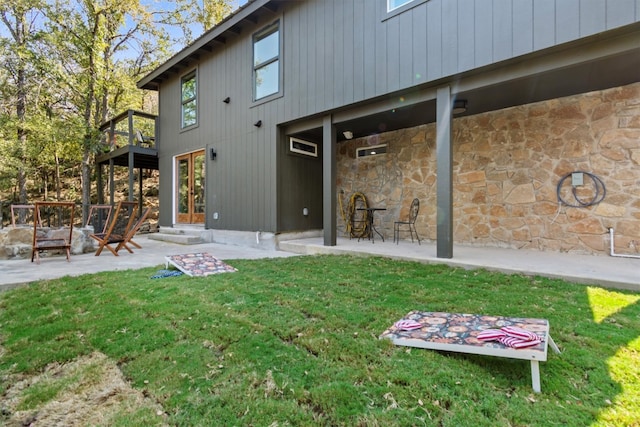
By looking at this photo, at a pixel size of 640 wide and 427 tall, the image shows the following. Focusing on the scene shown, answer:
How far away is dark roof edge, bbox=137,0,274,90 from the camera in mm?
6055

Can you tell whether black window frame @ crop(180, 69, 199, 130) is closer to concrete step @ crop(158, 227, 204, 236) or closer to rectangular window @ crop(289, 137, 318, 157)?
concrete step @ crop(158, 227, 204, 236)

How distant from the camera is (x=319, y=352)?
Answer: 1748 millimetres

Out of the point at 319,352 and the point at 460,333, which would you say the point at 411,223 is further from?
the point at 319,352

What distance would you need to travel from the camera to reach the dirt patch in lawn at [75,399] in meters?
1.29

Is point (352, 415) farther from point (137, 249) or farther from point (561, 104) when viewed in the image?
point (137, 249)

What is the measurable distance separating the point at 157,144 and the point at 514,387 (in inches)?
382

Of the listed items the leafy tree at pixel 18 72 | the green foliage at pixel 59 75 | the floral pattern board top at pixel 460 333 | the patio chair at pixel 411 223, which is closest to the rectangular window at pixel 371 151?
the patio chair at pixel 411 223

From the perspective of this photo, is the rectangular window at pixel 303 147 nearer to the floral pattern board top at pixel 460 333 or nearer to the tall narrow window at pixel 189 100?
the tall narrow window at pixel 189 100

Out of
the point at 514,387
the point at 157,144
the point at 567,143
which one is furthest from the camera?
the point at 157,144

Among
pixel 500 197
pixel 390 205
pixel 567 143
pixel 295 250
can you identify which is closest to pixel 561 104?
pixel 567 143

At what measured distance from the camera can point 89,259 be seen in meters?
4.82

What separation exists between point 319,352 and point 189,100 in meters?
8.05

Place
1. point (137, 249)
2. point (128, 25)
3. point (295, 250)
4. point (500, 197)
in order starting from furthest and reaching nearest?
1. point (128, 25)
2. point (137, 249)
3. point (295, 250)
4. point (500, 197)

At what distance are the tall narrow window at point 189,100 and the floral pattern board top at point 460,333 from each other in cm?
761
